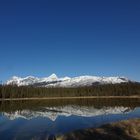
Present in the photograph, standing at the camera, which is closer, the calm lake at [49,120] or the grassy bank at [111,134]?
the grassy bank at [111,134]

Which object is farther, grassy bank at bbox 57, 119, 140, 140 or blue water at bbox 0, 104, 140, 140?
blue water at bbox 0, 104, 140, 140

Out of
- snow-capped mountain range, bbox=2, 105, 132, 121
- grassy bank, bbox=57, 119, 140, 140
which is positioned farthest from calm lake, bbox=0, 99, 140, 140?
grassy bank, bbox=57, 119, 140, 140

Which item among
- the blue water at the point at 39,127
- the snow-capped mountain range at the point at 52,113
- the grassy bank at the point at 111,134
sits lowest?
the grassy bank at the point at 111,134

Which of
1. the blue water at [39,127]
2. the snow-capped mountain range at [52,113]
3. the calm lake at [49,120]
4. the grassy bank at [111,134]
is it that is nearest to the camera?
the grassy bank at [111,134]

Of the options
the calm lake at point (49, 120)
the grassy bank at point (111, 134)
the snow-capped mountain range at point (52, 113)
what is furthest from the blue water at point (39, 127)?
the snow-capped mountain range at point (52, 113)

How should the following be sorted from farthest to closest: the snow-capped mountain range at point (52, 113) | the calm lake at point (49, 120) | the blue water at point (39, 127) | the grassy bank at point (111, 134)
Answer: the snow-capped mountain range at point (52, 113) → the calm lake at point (49, 120) → the blue water at point (39, 127) → the grassy bank at point (111, 134)

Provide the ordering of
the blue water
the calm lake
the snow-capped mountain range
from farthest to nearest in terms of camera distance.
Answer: the snow-capped mountain range
the calm lake
the blue water

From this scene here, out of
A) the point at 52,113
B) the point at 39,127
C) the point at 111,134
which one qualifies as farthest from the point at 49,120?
the point at 111,134

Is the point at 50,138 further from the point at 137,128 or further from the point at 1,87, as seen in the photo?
the point at 1,87

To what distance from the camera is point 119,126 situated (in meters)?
41.6

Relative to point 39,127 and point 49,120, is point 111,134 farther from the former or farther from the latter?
point 49,120

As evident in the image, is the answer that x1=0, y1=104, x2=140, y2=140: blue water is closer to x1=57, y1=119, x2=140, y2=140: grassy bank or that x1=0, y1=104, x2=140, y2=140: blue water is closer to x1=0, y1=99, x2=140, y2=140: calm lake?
x1=0, y1=99, x2=140, y2=140: calm lake

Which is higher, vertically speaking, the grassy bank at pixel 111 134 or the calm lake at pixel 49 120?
the calm lake at pixel 49 120

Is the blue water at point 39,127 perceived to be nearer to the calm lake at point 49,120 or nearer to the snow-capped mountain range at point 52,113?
the calm lake at point 49,120
